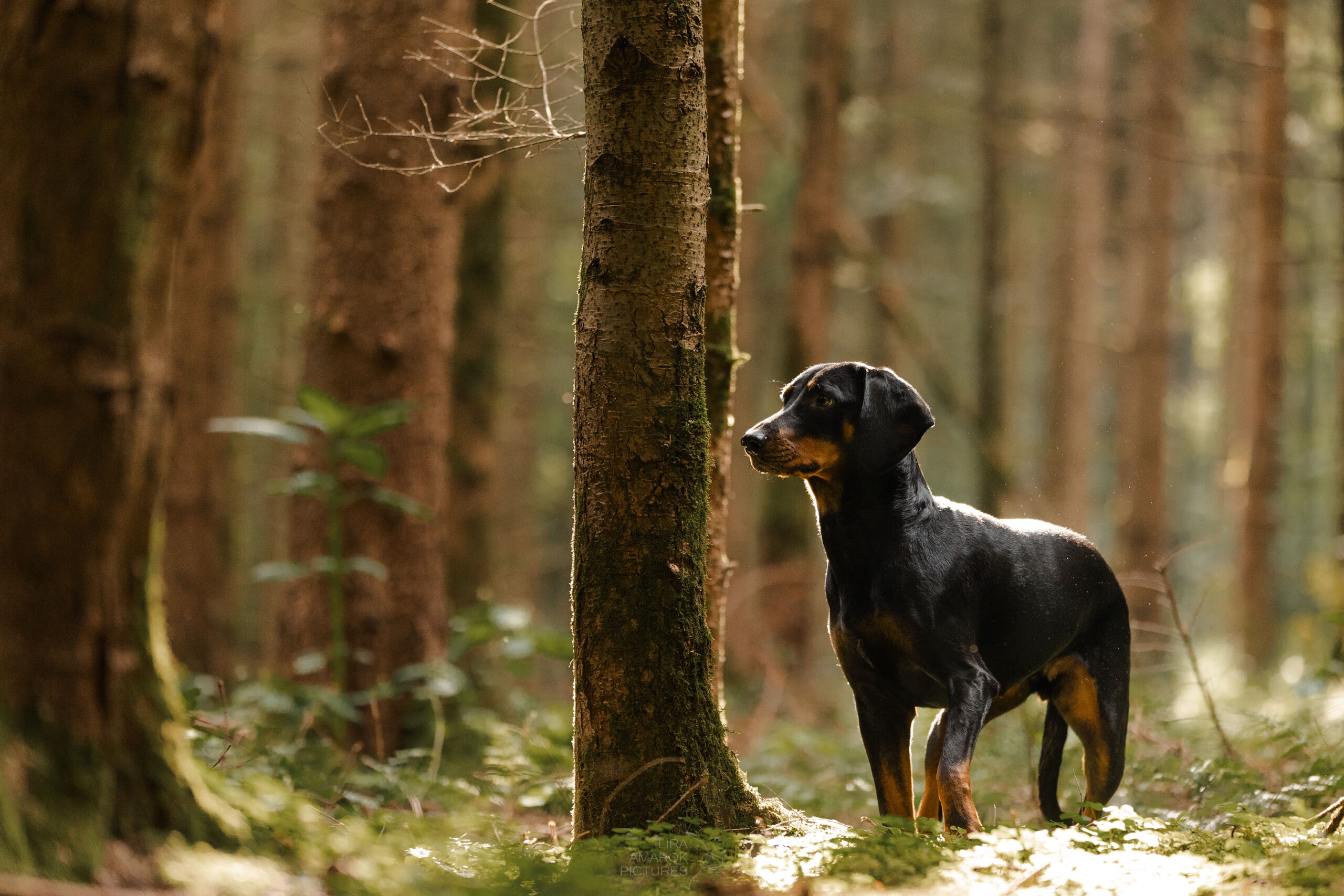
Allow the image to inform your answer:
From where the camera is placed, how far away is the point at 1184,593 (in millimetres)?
29703

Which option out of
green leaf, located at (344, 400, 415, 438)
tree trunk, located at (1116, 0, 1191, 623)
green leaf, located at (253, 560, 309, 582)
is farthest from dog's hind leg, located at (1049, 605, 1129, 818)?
tree trunk, located at (1116, 0, 1191, 623)

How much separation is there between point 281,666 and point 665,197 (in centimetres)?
505

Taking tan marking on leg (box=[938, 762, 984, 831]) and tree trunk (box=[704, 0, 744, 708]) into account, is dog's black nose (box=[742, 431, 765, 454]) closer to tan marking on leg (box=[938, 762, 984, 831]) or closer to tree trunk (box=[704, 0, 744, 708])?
tree trunk (box=[704, 0, 744, 708])

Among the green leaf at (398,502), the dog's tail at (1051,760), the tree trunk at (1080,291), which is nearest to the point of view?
the dog's tail at (1051,760)

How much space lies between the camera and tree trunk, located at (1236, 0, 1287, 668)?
13234 mm

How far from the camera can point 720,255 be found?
16.8ft

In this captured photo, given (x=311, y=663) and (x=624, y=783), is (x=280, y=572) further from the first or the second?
(x=624, y=783)

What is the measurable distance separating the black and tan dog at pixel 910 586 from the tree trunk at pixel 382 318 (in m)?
3.55

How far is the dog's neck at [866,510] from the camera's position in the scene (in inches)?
170

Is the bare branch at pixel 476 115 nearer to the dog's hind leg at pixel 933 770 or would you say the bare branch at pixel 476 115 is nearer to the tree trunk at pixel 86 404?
the tree trunk at pixel 86 404

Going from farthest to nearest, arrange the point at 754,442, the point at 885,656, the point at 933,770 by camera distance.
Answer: the point at 933,770
the point at 885,656
the point at 754,442

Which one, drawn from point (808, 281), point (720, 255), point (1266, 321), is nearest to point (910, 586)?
point (720, 255)

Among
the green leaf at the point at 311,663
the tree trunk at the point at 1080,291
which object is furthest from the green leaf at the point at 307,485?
the tree trunk at the point at 1080,291

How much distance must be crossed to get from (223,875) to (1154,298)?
48.4 feet
